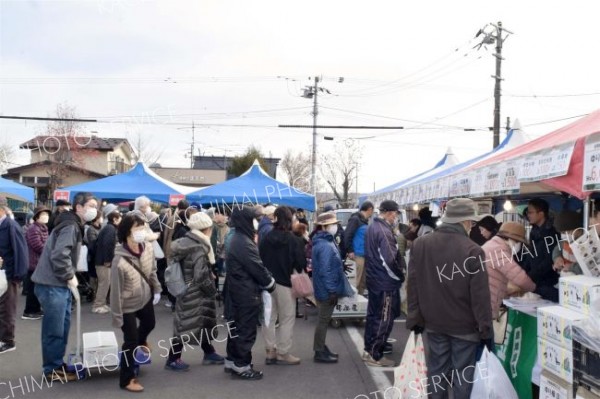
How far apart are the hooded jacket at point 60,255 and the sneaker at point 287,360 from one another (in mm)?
2594

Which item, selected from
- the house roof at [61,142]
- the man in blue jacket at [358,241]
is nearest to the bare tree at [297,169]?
the house roof at [61,142]

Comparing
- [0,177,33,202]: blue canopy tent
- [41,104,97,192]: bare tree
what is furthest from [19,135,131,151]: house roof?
[0,177,33,202]: blue canopy tent

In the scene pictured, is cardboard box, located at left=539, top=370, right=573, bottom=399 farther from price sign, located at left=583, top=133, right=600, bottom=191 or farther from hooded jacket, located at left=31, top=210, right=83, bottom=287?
hooded jacket, located at left=31, top=210, right=83, bottom=287

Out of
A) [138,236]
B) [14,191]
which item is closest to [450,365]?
[138,236]

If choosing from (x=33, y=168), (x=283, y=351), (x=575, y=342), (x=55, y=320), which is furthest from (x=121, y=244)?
(x=33, y=168)

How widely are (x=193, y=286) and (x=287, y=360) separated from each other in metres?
1.54

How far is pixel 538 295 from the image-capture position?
528 centimetres

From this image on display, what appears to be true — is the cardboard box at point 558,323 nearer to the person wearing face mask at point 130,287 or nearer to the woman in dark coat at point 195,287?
the woman in dark coat at point 195,287

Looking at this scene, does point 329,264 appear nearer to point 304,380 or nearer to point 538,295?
point 304,380

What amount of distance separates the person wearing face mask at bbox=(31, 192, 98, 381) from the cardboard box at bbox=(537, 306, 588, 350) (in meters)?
4.25

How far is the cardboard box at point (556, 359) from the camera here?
3654 mm

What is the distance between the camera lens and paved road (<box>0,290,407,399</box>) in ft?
17.7

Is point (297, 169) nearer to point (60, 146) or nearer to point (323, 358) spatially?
point (60, 146)

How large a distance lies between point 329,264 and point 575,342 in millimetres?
3280
